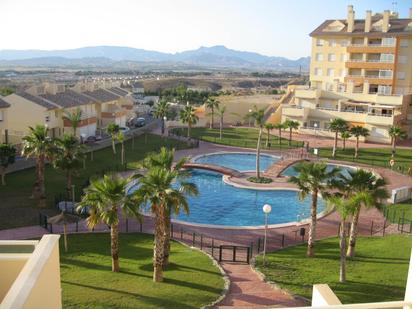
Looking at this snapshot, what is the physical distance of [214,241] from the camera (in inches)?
1081

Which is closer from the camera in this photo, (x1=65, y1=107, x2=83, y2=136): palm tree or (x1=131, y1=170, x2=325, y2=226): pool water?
(x1=131, y1=170, x2=325, y2=226): pool water

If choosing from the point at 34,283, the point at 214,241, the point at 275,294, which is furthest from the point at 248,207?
the point at 34,283

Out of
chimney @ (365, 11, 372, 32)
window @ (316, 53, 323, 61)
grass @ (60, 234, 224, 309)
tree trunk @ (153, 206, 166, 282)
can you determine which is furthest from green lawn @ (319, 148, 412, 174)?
tree trunk @ (153, 206, 166, 282)

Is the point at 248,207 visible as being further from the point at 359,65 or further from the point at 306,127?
the point at 359,65

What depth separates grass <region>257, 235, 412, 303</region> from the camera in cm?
1988

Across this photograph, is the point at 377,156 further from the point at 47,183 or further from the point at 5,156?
→ the point at 5,156


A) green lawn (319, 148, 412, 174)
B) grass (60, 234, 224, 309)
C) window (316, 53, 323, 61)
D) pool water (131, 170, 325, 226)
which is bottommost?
pool water (131, 170, 325, 226)

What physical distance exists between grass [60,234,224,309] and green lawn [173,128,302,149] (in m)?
33.5

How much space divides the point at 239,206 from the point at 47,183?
1558 centimetres

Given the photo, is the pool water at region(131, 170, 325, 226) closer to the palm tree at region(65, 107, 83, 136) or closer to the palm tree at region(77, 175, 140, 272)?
the palm tree at region(77, 175, 140, 272)

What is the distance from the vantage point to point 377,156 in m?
52.5

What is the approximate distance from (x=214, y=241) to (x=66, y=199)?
12742 mm

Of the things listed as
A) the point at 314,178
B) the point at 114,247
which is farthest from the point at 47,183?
the point at 314,178

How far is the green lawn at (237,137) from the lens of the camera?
58531 millimetres
